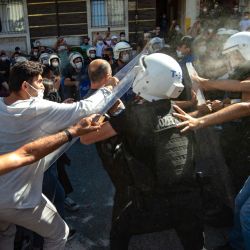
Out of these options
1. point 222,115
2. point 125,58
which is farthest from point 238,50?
point 125,58

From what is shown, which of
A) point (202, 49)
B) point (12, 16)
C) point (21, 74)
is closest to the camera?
point (21, 74)

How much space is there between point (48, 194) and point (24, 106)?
115 cm

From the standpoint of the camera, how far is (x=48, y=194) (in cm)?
327

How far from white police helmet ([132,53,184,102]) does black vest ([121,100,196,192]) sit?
0.07m

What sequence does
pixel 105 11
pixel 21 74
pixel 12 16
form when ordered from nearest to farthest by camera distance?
pixel 21 74 → pixel 12 16 → pixel 105 11

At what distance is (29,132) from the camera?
2412mm

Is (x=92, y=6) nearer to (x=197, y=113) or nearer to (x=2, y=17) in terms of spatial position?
(x=2, y=17)

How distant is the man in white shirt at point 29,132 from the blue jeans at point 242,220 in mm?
1234

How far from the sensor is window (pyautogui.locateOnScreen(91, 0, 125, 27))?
58.1ft

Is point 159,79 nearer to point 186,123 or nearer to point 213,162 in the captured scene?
point 186,123

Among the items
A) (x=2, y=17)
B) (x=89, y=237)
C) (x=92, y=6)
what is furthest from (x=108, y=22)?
(x=89, y=237)

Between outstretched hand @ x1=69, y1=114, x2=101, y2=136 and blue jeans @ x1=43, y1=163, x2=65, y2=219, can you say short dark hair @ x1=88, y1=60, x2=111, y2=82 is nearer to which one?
blue jeans @ x1=43, y1=163, x2=65, y2=219

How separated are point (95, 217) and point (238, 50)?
212 centimetres

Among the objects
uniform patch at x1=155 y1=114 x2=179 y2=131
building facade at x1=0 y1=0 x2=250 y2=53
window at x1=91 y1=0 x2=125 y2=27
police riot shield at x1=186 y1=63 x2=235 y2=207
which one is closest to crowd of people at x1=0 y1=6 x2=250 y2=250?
uniform patch at x1=155 y1=114 x2=179 y2=131
